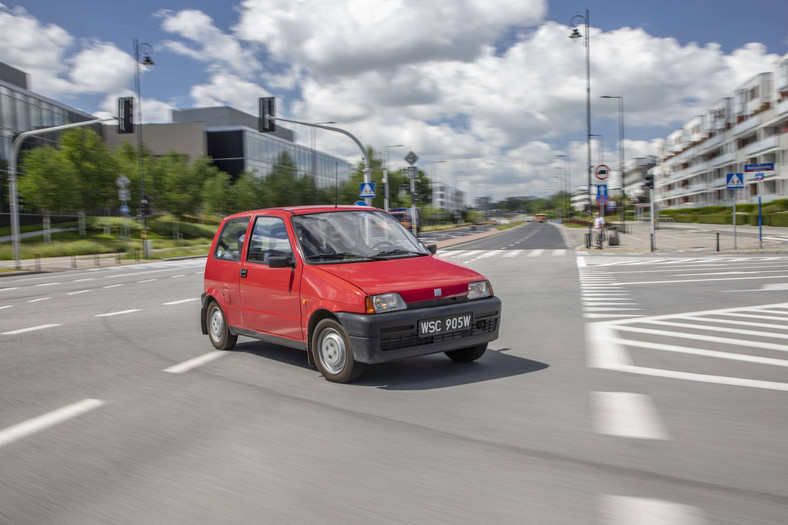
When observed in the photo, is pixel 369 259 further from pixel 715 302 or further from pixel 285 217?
pixel 715 302

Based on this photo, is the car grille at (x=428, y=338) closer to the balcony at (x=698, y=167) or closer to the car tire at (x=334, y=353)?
the car tire at (x=334, y=353)

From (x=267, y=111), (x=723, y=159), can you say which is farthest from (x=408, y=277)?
(x=723, y=159)

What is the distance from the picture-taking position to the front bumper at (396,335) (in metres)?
5.42

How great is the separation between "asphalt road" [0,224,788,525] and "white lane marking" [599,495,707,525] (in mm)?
12

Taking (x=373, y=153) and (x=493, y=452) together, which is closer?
(x=493, y=452)

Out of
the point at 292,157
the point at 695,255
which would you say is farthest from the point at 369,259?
the point at 292,157

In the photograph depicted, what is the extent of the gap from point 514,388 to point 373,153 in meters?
104

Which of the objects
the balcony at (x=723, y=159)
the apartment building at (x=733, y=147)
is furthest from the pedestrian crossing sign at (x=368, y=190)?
the balcony at (x=723, y=159)

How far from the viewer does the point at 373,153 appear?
354 feet

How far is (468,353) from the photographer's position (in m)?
6.58

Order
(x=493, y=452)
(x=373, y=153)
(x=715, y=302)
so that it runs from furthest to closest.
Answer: (x=373, y=153), (x=715, y=302), (x=493, y=452)

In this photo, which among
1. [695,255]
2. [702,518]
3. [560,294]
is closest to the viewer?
[702,518]

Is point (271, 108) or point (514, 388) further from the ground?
point (271, 108)

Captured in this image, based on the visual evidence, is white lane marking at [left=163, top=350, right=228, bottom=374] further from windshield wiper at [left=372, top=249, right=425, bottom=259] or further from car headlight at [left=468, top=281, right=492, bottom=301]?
car headlight at [left=468, top=281, right=492, bottom=301]
